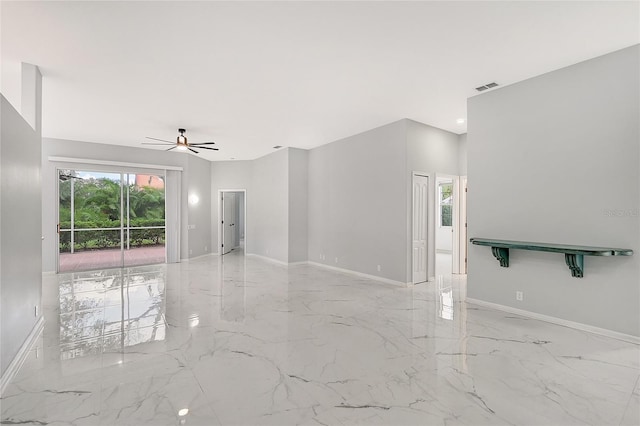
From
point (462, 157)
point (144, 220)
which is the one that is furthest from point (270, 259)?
point (462, 157)

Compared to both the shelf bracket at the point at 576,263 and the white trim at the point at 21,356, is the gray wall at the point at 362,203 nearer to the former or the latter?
the shelf bracket at the point at 576,263

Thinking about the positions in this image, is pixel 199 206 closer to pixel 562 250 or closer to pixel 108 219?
pixel 108 219

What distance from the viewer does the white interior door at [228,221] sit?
32.6 feet

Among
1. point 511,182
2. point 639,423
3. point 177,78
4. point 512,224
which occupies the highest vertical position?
point 177,78

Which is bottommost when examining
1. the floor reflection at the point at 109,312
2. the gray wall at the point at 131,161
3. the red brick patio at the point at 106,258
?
the floor reflection at the point at 109,312

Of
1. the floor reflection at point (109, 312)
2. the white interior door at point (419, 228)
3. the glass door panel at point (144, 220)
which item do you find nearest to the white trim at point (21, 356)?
the floor reflection at point (109, 312)

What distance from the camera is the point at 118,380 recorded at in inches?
98.6

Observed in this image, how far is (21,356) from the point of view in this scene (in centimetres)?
283

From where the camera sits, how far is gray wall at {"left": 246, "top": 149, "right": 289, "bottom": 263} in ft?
26.4

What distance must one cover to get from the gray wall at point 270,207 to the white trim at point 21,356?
5.04 m

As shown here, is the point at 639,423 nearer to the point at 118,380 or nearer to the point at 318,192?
the point at 118,380

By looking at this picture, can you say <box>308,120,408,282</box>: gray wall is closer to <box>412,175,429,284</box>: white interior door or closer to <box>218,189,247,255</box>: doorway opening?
<box>412,175,429,284</box>: white interior door

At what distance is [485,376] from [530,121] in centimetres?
322

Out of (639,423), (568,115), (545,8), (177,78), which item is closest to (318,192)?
(177,78)
